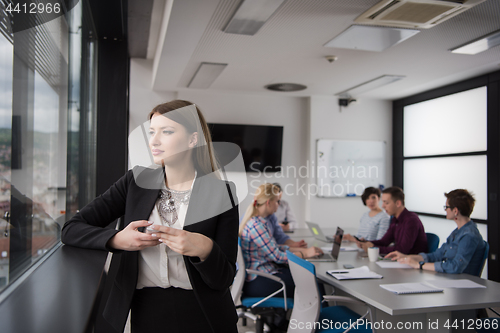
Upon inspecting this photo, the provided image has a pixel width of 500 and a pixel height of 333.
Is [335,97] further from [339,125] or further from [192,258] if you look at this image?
[192,258]

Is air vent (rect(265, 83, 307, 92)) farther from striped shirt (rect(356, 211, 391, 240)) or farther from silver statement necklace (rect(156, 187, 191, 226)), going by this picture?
silver statement necklace (rect(156, 187, 191, 226))

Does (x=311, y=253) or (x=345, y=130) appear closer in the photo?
(x=311, y=253)

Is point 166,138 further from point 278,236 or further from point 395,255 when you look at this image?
point 278,236

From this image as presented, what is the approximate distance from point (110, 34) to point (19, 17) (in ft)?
7.08

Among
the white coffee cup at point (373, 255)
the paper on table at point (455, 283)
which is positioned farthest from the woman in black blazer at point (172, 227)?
the white coffee cup at point (373, 255)

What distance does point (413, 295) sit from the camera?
230 cm

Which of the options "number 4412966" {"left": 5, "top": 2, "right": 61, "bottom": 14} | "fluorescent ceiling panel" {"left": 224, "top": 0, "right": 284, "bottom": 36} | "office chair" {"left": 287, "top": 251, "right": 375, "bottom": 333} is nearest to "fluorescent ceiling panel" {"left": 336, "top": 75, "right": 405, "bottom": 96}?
"fluorescent ceiling panel" {"left": 224, "top": 0, "right": 284, "bottom": 36}

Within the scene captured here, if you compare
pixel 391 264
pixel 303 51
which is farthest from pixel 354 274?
pixel 303 51

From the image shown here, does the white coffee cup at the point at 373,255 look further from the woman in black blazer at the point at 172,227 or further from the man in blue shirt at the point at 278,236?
the woman in black blazer at the point at 172,227

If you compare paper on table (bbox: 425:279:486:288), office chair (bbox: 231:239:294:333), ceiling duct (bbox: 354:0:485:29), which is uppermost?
ceiling duct (bbox: 354:0:485:29)

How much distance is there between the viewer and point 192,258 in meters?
1.16

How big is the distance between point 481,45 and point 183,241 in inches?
165

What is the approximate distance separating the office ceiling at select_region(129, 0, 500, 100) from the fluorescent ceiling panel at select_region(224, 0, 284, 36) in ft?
0.22

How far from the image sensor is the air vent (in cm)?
593
